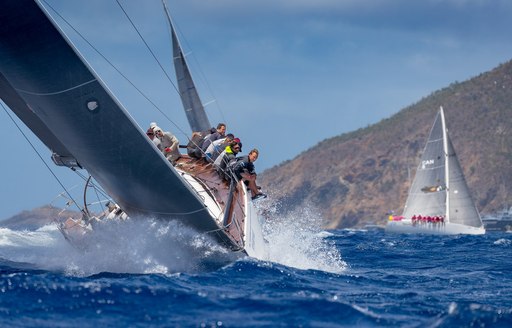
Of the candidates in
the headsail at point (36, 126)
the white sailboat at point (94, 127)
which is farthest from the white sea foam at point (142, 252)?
the headsail at point (36, 126)

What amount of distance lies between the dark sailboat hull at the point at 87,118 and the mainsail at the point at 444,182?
41.3 m

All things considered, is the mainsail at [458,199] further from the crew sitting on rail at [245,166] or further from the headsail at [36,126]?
the headsail at [36,126]

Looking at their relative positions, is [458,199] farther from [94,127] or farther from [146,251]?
[94,127]

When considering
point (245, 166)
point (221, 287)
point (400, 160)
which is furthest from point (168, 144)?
point (400, 160)

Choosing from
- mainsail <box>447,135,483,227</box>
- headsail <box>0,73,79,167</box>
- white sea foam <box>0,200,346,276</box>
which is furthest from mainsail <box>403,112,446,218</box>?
white sea foam <box>0,200,346,276</box>

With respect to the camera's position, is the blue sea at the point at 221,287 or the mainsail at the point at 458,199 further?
the mainsail at the point at 458,199

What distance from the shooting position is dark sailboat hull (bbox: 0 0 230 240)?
11227 mm

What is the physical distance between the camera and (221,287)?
11.0m

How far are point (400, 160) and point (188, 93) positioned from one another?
9546 centimetres

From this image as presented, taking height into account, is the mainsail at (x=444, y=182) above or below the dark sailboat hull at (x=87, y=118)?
below

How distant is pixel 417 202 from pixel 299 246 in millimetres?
40900

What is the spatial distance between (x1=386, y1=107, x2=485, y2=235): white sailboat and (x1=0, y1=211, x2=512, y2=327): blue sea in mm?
35032

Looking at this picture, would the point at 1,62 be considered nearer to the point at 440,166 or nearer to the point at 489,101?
the point at 440,166

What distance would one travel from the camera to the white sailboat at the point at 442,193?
52406 mm
